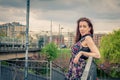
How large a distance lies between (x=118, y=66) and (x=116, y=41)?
556 cm

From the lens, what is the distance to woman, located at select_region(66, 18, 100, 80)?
489cm

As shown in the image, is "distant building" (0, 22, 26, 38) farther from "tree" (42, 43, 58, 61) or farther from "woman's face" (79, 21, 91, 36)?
"woman's face" (79, 21, 91, 36)

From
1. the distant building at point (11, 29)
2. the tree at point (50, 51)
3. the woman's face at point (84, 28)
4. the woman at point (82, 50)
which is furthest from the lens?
the tree at point (50, 51)

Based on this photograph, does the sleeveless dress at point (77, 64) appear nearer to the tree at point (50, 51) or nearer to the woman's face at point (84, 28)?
the woman's face at point (84, 28)

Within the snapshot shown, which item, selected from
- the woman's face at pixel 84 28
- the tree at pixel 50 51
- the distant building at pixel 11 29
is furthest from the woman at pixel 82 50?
the tree at pixel 50 51

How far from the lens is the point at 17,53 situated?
44.9m

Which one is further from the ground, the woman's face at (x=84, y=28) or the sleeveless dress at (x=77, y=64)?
the woman's face at (x=84, y=28)

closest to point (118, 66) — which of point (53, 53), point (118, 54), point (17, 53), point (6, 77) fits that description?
point (118, 54)

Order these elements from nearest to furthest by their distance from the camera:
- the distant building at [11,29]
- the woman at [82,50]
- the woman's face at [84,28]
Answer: the woman at [82,50] < the woman's face at [84,28] < the distant building at [11,29]

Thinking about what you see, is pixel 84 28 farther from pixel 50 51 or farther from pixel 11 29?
pixel 11 29

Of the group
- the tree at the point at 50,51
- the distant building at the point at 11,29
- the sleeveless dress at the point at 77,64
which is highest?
the distant building at the point at 11,29

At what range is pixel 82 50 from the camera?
16.3 feet

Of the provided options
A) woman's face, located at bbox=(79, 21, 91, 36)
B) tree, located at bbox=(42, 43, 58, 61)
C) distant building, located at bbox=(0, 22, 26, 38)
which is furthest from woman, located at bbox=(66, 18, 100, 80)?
tree, located at bbox=(42, 43, 58, 61)

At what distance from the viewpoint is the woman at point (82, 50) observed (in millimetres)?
4889
